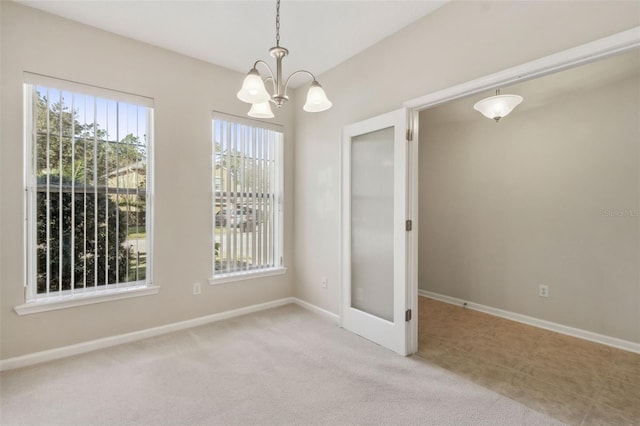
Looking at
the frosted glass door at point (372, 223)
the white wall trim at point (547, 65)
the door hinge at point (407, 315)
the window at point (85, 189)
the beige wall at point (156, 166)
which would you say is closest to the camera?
the white wall trim at point (547, 65)

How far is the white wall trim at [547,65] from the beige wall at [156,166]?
2.19m

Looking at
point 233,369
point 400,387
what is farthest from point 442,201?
point 233,369

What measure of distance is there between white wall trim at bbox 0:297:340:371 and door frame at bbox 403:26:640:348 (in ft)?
4.04

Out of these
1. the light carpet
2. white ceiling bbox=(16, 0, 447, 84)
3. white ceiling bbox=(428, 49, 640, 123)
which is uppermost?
white ceiling bbox=(16, 0, 447, 84)

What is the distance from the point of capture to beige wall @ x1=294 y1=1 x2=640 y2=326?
1800 millimetres

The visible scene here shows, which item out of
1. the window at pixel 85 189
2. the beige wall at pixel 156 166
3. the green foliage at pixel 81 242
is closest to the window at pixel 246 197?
the beige wall at pixel 156 166

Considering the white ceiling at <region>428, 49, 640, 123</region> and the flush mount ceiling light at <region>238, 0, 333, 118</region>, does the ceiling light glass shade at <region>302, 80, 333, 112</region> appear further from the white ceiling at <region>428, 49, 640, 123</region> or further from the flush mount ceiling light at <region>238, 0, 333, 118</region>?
the white ceiling at <region>428, 49, 640, 123</region>

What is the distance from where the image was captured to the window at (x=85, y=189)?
2.47 m

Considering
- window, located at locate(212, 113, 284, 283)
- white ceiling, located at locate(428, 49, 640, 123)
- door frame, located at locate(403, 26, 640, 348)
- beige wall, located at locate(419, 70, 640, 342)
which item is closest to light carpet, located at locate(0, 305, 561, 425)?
door frame, located at locate(403, 26, 640, 348)

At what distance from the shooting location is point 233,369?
7.76 ft

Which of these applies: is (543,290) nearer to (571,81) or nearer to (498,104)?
(498,104)

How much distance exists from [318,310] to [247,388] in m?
1.57

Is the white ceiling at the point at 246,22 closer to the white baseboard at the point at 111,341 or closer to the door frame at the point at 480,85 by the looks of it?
the door frame at the point at 480,85

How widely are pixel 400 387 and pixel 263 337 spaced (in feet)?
4.56
